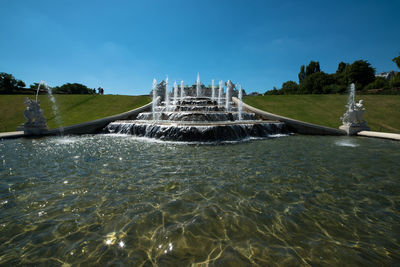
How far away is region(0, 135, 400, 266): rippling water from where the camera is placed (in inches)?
87.2

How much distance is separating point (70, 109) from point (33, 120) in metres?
10.8

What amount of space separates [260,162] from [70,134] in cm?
1477

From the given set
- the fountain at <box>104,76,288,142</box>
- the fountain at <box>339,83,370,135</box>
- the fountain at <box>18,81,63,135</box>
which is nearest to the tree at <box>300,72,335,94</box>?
the fountain at <box>339,83,370,135</box>

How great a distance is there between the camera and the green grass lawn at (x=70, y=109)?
16.9 meters

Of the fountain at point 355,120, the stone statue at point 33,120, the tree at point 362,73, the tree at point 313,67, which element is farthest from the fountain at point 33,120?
the tree at point 313,67

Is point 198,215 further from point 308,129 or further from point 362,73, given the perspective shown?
point 362,73

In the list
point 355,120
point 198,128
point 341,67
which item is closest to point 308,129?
point 355,120

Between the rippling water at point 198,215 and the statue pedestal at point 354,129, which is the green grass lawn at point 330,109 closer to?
the statue pedestal at point 354,129

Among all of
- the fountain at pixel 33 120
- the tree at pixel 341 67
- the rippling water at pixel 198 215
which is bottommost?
the rippling water at pixel 198 215

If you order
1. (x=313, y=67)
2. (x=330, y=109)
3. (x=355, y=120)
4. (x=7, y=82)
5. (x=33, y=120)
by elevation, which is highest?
(x=313, y=67)

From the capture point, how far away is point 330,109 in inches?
842

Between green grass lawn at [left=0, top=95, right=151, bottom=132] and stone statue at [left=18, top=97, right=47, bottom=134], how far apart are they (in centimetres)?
359

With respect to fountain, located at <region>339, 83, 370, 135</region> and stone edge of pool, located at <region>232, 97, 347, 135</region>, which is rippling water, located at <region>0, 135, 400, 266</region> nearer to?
stone edge of pool, located at <region>232, 97, 347, 135</region>

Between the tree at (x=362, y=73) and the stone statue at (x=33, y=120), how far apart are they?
220 ft
